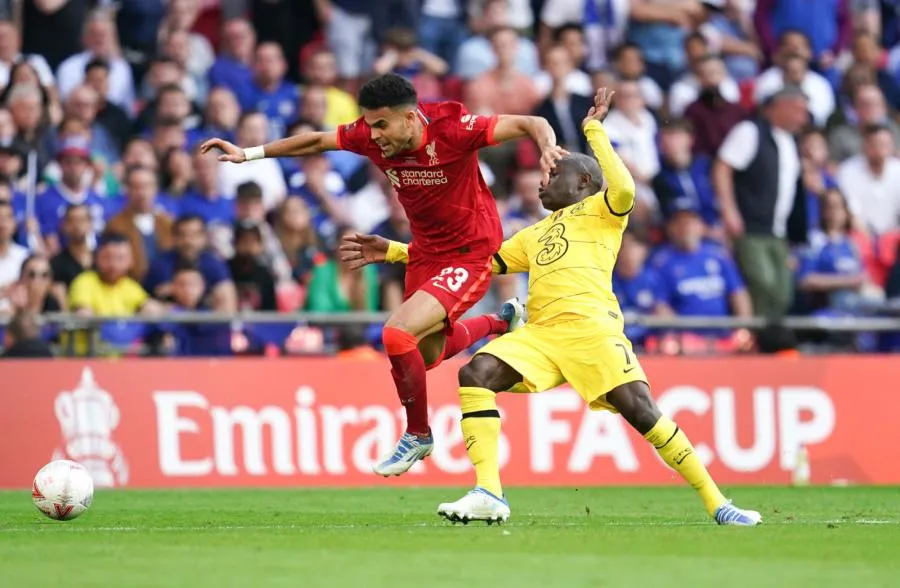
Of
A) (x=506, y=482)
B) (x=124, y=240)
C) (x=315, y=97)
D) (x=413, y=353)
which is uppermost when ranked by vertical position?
(x=315, y=97)

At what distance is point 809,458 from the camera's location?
53.2ft

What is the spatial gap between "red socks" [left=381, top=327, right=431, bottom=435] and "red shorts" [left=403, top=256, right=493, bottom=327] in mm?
339

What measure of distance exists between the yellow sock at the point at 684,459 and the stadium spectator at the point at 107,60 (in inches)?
377

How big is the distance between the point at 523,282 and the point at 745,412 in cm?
256

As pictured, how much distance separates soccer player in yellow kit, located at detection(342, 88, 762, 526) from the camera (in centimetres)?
1014

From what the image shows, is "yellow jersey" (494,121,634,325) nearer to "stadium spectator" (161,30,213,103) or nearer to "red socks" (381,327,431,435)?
"red socks" (381,327,431,435)

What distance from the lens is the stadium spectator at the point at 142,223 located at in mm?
16453

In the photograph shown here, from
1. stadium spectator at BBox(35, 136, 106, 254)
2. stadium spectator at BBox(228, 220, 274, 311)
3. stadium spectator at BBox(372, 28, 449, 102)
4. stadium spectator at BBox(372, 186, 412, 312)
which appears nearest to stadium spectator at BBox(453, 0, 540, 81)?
stadium spectator at BBox(372, 28, 449, 102)

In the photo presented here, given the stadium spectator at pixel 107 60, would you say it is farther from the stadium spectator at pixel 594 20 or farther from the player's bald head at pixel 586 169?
the player's bald head at pixel 586 169

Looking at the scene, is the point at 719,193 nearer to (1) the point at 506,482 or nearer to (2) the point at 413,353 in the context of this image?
(1) the point at 506,482

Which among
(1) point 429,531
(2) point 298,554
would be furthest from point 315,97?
(2) point 298,554

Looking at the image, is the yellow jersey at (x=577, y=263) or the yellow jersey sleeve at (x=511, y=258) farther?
the yellow jersey sleeve at (x=511, y=258)

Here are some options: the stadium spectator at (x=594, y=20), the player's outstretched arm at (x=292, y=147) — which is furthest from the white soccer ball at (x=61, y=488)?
the stadium spectator at (x=594, y=20)

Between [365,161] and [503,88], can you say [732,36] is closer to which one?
[503,88]
